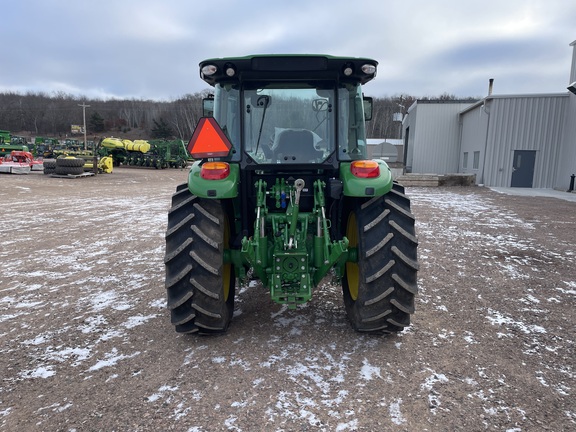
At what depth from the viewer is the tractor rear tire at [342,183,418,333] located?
322 centimetres

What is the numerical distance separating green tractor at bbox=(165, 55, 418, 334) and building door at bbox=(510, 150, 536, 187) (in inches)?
680

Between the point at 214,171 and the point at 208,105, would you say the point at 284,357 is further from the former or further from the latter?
the point at 208,105

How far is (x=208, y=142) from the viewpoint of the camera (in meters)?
3.22

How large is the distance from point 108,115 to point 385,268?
10219 cm

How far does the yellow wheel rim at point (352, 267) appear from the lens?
380cm

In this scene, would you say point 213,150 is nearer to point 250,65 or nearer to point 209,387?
point 250,65

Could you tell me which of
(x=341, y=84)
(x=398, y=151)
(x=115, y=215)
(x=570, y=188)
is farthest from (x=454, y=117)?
(x=341, y=84)

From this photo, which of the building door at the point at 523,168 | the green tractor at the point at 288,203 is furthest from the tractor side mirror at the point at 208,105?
the building door at the point at 523,168

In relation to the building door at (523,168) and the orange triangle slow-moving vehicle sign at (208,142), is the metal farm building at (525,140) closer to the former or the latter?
the building door at (523,168)

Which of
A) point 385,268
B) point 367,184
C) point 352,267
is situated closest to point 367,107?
point 367,184

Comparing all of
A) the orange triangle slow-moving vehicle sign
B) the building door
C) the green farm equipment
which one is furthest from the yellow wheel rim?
the green farm equipment

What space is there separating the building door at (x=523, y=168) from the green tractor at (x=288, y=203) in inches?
680

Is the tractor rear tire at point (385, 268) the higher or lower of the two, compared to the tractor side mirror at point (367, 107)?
lower

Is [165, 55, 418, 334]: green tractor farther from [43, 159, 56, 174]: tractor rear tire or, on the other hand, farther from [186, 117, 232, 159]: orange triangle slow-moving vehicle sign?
[43, 159, 56, 174]: tractor rear tire
